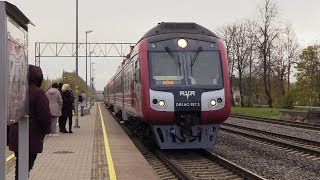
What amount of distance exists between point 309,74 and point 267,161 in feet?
157

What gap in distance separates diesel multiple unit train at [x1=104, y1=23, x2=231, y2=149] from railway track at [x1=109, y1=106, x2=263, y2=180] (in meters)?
0.43

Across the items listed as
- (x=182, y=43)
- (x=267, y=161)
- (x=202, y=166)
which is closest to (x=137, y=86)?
(x=182, y=43)

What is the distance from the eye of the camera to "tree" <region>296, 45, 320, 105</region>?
179 feet

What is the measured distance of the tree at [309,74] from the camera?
5459 cm

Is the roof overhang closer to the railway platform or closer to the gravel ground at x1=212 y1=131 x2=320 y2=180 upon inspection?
the railway platform

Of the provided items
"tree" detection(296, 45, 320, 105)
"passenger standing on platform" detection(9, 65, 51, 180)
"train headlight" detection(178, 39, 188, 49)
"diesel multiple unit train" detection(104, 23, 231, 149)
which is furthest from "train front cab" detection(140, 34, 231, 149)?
"tree" detection(296, 45, 320, 105)

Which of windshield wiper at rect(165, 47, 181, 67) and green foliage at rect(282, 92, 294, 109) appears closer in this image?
windshield wiper at rect(165, 47, 181, 67)

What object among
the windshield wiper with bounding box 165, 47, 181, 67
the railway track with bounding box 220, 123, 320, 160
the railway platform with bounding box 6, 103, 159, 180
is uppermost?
the windshield wiper with bounding box 165, 47, 181, 67

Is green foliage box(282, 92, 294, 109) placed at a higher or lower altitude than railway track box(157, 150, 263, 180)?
higher

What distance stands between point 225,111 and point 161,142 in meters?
1.69

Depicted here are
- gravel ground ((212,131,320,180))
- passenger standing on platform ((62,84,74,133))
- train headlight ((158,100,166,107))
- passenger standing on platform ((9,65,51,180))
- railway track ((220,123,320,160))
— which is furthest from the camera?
passenger standing on platform ((62,84,74,133))

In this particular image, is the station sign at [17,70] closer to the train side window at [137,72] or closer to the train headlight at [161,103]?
the train headlight at [161,103]

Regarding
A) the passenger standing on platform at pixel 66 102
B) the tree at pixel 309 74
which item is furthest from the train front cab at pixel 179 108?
the tree at pixel 309 74

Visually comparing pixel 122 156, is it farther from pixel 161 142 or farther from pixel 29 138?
pixel 29 138
